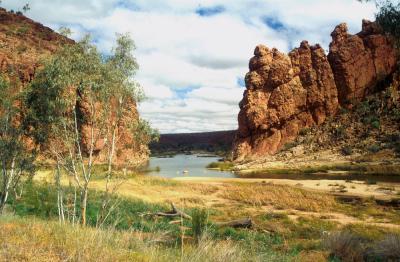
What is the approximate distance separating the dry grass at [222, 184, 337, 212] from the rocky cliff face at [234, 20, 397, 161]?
2505 inches

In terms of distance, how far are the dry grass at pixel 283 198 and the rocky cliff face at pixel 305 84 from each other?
63615mm

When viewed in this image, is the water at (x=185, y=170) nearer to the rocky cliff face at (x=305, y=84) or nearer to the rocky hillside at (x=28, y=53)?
the rocky cliff face at (x=305, y=84)

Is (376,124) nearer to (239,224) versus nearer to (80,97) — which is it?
(239,224)

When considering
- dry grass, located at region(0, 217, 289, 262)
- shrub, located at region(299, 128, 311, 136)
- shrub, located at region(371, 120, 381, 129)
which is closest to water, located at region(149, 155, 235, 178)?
shrub, located at region(299, 128, 311, 136)

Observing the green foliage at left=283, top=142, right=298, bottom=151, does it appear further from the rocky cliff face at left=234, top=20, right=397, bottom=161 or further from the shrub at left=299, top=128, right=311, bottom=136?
the shrub at left=299, top=128, right=311, bottom=136

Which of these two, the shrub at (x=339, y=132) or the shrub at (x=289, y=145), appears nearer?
the shrub at (x=339, y=132)

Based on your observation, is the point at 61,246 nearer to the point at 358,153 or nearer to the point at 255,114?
the point at 358,153

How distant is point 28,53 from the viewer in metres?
80.4

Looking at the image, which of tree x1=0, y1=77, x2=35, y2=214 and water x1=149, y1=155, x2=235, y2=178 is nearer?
tree x1=0, y1=77, x2=35, y2=214

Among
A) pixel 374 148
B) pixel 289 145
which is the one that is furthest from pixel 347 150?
pixel 289 145

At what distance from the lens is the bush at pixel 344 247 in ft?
41.7

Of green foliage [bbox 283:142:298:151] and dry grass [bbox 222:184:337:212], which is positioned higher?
green foliage [bbox 283:142:298:151]

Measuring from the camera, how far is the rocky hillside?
18119 mm

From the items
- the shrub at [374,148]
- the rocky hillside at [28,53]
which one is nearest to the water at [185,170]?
the shrub at [374,148]
